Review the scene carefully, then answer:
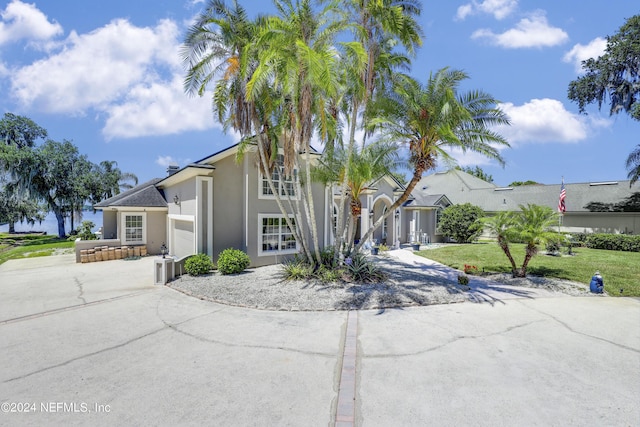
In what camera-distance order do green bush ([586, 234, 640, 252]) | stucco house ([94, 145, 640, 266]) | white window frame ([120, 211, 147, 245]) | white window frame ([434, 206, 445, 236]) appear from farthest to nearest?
white window frame ([434, 206, 445, 236]), green bush ([586, 234, 640, 252]), white window frame ([120, 211, 147, 245]), stucco house ([94, 145, 640, 266])

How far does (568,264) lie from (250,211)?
16.9m

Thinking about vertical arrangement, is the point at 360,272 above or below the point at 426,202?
below

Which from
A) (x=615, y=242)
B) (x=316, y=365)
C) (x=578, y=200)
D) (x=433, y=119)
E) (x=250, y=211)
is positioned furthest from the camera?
(x=578, y=200)

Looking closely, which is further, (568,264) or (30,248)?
(30,248)

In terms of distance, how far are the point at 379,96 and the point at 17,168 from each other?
36.4 metres

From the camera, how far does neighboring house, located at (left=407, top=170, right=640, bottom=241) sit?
83.8 ft

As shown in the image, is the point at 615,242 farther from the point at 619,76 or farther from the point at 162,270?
the point at 162,270

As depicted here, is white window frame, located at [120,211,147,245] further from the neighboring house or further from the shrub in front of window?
the neighboring house

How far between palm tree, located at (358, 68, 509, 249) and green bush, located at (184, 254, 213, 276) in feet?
24.1

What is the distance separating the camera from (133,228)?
1958 centimetres

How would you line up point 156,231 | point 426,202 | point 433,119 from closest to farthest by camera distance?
point 433,119 < point 156,231 < point 426,202

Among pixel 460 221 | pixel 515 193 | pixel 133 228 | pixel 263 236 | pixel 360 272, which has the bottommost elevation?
pixel 360 272

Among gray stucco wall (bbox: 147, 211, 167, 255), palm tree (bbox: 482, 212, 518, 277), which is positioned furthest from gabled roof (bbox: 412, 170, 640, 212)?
gray stucco wall (bbox: 147, 211, 167, 255)

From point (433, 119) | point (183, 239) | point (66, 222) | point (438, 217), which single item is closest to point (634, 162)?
point (438, 217)
